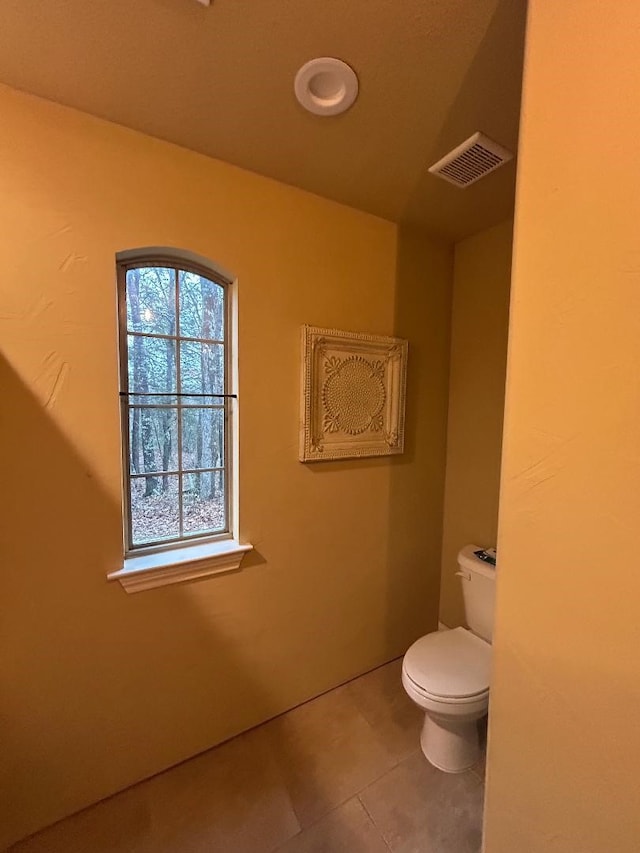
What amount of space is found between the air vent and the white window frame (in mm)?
889

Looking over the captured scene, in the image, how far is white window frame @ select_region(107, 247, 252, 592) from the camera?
1298 millimetres

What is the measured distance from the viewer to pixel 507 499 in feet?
2.44

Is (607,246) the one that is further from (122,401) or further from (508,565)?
(122,401)

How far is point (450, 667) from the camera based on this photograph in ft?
4.71

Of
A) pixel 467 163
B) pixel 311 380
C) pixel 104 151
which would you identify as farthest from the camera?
pixel 311 380

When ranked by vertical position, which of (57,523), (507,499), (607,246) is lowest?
(57,523)

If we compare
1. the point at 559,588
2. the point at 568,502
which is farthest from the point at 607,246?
the point at 559,588

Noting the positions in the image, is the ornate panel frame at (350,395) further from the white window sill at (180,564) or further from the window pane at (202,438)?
the white window sill at (180,564)

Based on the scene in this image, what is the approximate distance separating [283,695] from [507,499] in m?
1.50

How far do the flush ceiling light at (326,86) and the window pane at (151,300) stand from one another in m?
0.72

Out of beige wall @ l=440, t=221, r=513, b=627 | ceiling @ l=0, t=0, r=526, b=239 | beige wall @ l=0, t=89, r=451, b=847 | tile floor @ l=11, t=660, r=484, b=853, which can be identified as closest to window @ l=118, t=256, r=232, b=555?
beige wall @ l=0, t=89, r=451, b=847

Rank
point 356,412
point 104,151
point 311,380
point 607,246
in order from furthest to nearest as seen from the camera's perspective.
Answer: point 356,412 < point 311,380 < point 104,151 < point 607,246

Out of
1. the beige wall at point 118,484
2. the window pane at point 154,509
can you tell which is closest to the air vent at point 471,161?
the beige wall at point 118,484

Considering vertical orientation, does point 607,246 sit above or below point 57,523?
above
